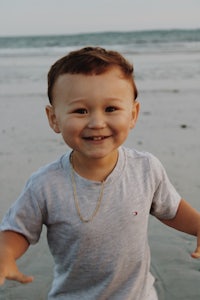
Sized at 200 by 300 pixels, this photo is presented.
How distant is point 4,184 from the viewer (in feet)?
13.4

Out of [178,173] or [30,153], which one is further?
[30,153]

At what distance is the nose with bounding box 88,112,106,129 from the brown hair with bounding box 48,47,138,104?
138 millimetres

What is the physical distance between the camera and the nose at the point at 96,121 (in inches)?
70.2

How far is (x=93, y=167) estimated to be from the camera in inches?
76.7

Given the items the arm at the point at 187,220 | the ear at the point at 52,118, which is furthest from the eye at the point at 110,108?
the arm at the point at 187,220

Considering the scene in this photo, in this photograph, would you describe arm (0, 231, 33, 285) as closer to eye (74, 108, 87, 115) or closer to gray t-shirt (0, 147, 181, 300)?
gray t-shirt (0, 147, 181, 300)

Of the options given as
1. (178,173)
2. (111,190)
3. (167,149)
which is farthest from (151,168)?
(167,149)

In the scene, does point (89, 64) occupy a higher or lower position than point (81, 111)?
higher

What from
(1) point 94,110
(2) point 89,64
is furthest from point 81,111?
(2) point 89,64

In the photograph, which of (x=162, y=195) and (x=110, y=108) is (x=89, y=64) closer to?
(x=110, y=108)

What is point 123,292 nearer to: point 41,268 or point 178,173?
point 41,268

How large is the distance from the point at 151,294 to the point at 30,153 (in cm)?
296

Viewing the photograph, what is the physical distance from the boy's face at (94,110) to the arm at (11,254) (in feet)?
1.26

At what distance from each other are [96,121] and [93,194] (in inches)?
11.0
